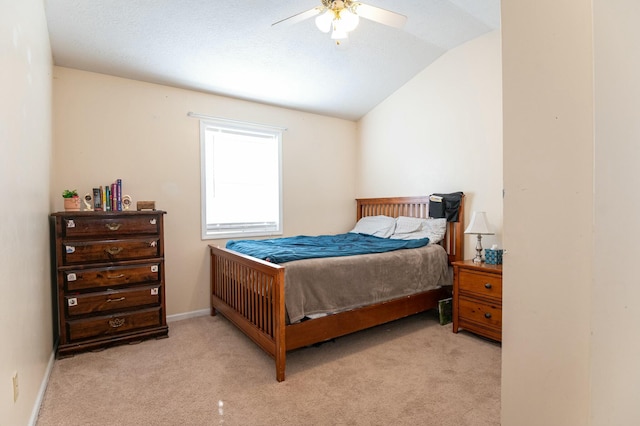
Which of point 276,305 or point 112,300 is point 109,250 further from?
point 276,305

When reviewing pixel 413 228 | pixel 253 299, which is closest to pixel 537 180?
pixel 253 299

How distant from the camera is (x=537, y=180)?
875mm

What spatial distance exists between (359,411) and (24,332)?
1.76 metres

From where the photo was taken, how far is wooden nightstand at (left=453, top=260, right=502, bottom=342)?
8.70 feet

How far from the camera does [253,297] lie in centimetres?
257

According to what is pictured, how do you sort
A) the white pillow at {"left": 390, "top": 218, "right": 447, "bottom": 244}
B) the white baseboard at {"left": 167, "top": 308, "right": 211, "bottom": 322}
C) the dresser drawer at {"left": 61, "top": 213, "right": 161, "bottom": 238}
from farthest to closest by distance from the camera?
1. the white pillow at {"left": 390, "top": 218, "right": 447, "bottom": 244}
2. the white baseboard at {"left": 167, "top": 308, "right": 211, "bottom": 322}
3. the dresser drawer at {"left": 61, "top": 213, "right": 161, "bottom": 238}

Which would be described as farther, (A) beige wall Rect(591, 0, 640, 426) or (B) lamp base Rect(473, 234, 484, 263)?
(B) lamp base Rect(473, 234, 484, 263)

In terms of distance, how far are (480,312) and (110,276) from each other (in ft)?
10.1

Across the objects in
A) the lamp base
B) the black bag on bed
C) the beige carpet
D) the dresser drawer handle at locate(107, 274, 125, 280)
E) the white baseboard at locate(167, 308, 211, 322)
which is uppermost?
the black bag on bed

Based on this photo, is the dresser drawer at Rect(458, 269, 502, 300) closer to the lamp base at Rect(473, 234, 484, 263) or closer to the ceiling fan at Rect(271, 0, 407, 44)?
the lamp base at Rect(473, 234, 484, 263)

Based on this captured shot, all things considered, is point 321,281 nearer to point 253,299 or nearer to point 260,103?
point 253,299

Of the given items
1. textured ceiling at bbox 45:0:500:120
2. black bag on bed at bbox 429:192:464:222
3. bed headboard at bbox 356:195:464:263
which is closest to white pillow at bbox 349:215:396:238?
bed headboard at bbox 356:195:464:263

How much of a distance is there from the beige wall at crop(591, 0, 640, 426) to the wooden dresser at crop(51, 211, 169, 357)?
295 centimetres

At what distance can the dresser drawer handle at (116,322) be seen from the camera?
2.66m
